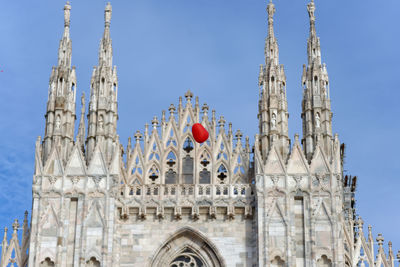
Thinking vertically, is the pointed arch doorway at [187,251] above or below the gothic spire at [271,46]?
below

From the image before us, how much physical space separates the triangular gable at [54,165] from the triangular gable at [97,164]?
917 millimetres

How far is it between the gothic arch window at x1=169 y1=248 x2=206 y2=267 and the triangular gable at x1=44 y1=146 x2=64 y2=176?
14.5ft

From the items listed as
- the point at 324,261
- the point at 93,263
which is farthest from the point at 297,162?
the point at 93,263

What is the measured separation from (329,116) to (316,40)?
301 cm

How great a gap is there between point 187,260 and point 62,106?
252 inches

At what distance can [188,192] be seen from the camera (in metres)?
29.0

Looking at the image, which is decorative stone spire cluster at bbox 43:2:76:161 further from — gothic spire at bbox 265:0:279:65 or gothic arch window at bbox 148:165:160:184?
gothic spire at bbox 265:0:279:65

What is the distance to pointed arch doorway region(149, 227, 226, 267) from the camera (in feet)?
92.7

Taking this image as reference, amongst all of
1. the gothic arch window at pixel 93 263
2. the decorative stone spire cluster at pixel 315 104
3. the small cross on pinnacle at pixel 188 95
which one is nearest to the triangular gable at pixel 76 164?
the gothic arch window at pixel 93 263

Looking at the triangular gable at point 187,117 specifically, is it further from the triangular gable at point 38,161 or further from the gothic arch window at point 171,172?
the triangular gable at point 38,161

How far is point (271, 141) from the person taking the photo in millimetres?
29234

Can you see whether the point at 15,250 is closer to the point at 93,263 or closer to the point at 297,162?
the point at 93,263

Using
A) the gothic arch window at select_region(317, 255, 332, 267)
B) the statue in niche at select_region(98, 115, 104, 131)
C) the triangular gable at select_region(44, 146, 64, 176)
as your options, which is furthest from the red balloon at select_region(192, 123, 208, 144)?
the gothic arch window at select_region(317, 255, 332, 267)

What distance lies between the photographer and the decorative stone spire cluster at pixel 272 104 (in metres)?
29.3
